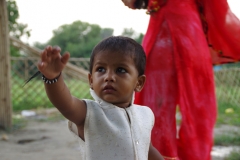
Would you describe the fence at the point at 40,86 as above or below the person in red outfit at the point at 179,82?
below

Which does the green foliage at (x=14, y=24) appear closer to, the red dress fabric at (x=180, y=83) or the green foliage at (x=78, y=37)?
the red dress fabric at (x=180, y=83)

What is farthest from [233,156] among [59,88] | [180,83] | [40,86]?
[40,86]

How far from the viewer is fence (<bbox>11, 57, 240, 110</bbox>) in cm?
733

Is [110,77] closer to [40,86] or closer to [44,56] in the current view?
[44,56]

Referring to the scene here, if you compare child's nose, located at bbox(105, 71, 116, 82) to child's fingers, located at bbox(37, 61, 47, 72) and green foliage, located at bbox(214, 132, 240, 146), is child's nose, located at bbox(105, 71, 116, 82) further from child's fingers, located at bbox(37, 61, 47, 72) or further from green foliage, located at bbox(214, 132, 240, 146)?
green foliage, located at bbox(214, 132, 240, 146)

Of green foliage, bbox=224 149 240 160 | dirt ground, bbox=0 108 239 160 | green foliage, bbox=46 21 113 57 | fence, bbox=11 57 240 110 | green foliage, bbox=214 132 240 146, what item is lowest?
green foliage, bbox=46 21 113 57

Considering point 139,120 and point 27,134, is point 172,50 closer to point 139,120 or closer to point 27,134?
point 139,120

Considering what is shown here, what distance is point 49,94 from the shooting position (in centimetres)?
99

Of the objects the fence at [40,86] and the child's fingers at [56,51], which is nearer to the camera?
the child's fingers at [56,51]

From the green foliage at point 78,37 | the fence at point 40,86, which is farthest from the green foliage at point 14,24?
the green foliage at point 78,37

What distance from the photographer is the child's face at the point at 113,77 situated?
1146 mm

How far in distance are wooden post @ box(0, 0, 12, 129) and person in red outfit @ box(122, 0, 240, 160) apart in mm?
2553

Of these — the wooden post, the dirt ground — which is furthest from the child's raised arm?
the wooden post

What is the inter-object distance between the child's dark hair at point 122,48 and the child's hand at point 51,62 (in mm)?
284
